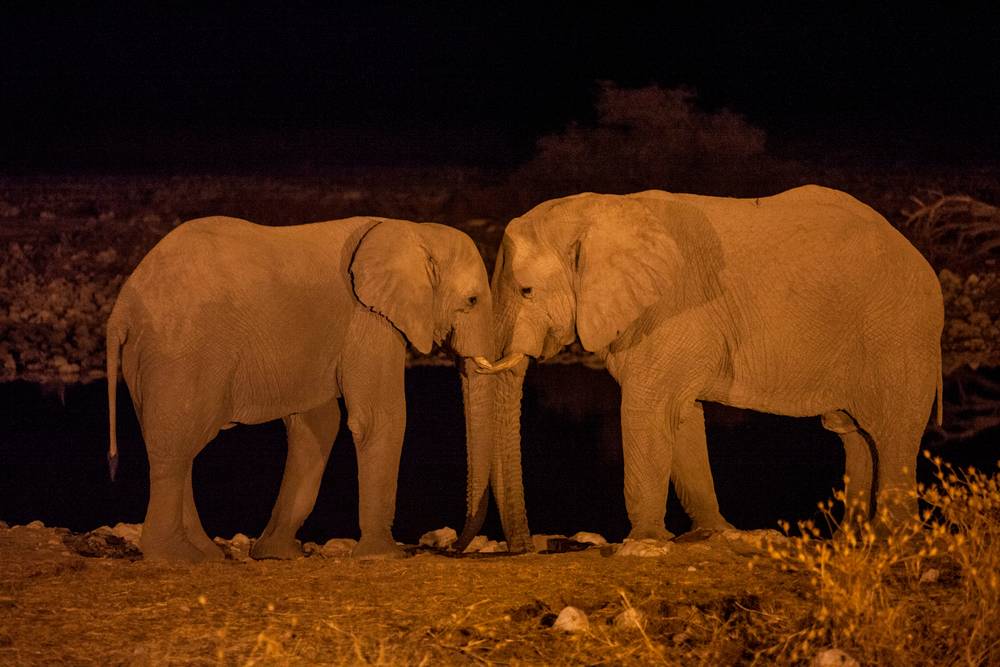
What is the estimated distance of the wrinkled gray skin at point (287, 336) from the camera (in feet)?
26.0

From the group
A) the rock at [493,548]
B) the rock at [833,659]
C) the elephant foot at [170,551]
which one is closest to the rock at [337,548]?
the rock at [493,548]

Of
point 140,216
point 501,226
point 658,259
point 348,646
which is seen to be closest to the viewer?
point 348,646

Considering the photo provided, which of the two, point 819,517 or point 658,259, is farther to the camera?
point 819,517

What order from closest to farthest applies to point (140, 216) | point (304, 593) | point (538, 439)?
point (304, 593) → point (538, 439) → point (140, 216)

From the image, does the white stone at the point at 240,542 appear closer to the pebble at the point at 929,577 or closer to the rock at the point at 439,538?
the rock at the point at 439,538

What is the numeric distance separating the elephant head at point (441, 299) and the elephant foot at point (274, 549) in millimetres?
1064

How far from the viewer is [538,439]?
14.0 m

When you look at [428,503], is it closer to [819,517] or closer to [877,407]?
[819,517]

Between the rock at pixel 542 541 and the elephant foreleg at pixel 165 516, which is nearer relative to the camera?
the elephant foreleg at pixel 165 516

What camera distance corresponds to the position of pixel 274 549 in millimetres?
8922

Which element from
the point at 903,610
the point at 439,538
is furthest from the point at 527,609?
the point at 439,538

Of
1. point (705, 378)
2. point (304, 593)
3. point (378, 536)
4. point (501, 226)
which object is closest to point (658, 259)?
point (705, 378)

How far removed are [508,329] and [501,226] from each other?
721 inches

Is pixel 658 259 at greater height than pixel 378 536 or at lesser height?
greater
